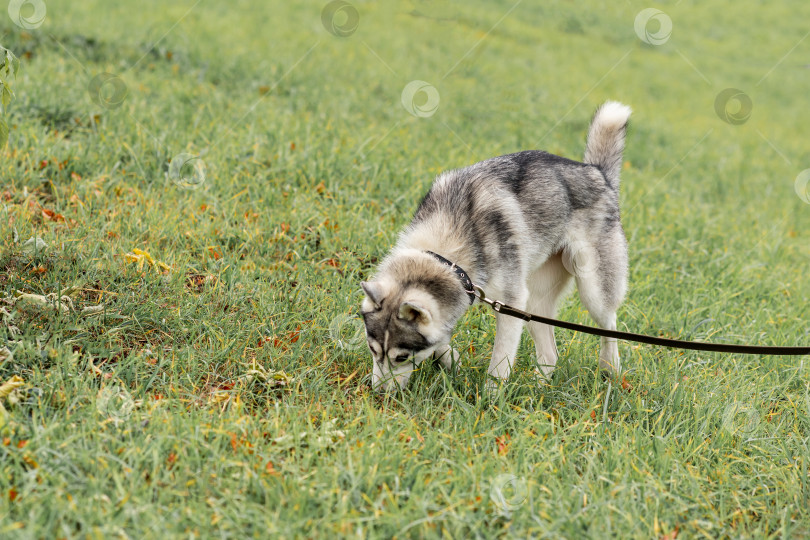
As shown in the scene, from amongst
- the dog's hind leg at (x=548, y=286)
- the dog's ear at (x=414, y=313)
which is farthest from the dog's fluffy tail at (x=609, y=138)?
the dog's ear at (x=414, y=313)

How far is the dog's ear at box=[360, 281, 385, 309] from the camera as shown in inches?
124

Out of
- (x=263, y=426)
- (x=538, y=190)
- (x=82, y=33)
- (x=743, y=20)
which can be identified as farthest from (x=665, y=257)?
(x=743, y=20)

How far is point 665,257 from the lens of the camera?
227 inches

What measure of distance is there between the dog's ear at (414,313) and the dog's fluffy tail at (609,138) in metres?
1.84

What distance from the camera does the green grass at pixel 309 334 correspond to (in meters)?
2.66

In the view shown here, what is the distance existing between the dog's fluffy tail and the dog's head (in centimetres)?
159

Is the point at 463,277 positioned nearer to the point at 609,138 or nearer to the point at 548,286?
the point at 548,286

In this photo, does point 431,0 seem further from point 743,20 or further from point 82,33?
point 743,20

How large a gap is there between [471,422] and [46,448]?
6.24 ft

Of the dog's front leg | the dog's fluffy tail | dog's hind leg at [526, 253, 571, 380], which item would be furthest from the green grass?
the dog's fluffy tail

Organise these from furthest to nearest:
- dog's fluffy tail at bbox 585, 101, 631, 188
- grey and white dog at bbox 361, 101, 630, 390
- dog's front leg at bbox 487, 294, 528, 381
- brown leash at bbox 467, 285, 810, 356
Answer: dog's fluffy tail at bbox 585, 101, 631, 188 < dog's front leg at bbox 487, 294, 528, 381 < grey and white dog at bbox 361, 101, 630, 390 < brown leash at bbox 467, 285, 810, 356

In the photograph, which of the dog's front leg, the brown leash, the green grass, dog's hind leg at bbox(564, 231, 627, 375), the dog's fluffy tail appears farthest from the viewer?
the dog's fluffy tail

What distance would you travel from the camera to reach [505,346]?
365cm

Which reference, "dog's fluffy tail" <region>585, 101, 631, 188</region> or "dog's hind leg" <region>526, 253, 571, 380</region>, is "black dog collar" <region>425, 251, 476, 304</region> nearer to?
"dog's hind leg" <region>526, 253, 571, 380</region>
